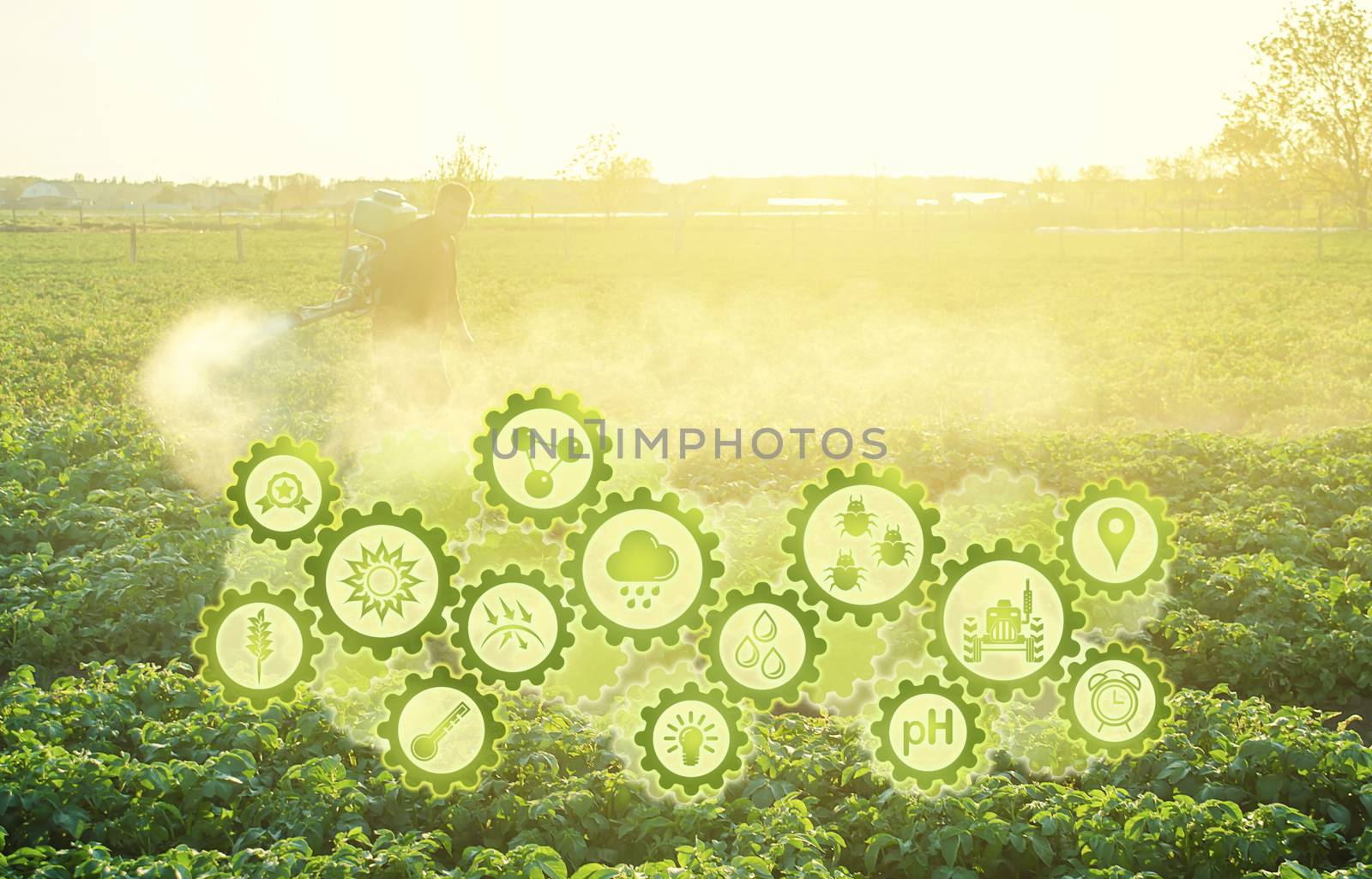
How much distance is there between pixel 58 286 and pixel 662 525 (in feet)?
94.5

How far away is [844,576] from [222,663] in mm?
2678

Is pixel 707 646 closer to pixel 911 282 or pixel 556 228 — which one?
pixel 911 282

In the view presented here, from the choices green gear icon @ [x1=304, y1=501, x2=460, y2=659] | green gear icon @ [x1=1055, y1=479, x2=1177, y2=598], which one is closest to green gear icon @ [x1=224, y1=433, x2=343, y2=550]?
green gear icon @ [x1=304, y1=501, x2=460, y2=659]

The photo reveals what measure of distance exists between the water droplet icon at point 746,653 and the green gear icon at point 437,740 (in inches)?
40.6

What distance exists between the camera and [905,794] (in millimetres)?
4496

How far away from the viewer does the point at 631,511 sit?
3.70 meters

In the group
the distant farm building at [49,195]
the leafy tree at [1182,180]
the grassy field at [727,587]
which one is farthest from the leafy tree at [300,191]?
the grassy field at [727,587]

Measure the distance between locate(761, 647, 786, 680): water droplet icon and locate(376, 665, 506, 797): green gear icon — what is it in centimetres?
110

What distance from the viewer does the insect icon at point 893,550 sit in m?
3.96

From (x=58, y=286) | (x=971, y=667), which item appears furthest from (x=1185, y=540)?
(x=58, y=286)

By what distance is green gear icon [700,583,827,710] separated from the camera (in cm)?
400

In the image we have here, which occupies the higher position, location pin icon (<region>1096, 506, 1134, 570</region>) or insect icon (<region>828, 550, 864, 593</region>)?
location pin icon (<region>1096, 506, 1134, 570</region>)

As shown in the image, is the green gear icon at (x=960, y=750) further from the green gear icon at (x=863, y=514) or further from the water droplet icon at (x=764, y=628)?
the water droplet icon at (x=764, y=628)

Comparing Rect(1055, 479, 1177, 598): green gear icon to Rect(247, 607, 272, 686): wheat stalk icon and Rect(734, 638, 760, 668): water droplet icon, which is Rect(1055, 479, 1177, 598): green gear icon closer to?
Rect(734, 638, 760, 668): water droplet icon
